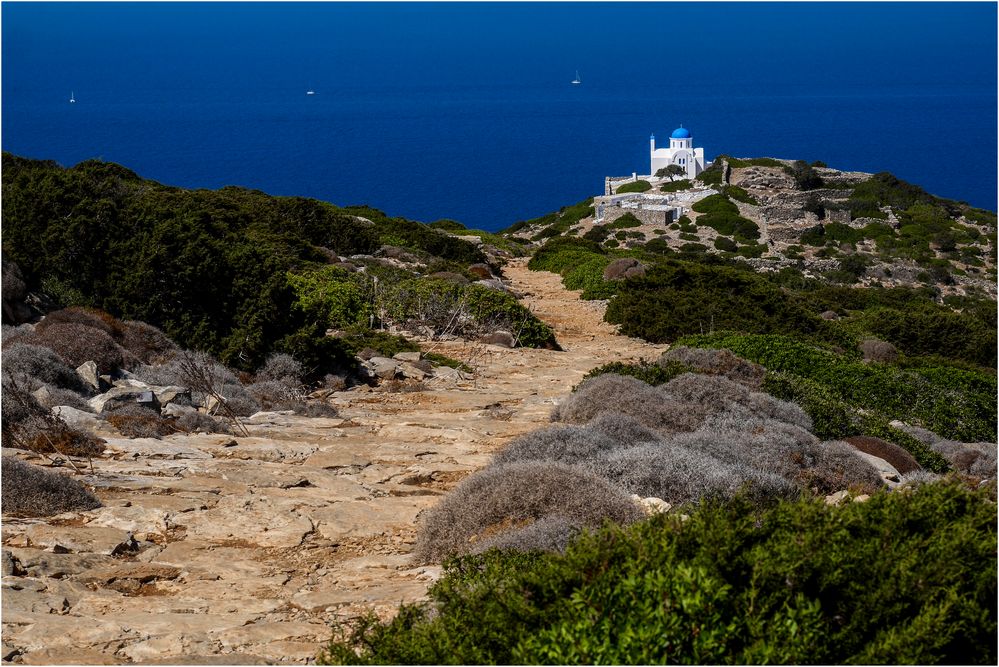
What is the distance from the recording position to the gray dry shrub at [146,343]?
13.1 metres

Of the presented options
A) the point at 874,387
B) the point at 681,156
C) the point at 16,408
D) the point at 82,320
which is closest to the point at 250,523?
the point at 16,408

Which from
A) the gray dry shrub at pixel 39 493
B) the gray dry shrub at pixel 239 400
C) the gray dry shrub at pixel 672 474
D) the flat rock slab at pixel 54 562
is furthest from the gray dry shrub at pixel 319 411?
the flat rock slab at pixel 54 562

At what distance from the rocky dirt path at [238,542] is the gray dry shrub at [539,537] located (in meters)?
0.56

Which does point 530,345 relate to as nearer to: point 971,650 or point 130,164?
point 971,650

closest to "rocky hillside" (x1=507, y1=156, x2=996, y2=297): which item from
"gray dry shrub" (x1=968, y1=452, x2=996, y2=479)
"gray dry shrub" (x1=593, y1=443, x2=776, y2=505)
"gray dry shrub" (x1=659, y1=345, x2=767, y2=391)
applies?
"gray dry shrub" (x1=659, y1=345, x2=767, y2=391)

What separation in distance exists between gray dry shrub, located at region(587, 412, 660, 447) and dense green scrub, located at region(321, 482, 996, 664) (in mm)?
4360

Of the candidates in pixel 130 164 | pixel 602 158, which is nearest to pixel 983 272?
pixel 602 158

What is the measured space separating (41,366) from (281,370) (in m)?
3.84

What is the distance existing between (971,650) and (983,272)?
57.7 metres

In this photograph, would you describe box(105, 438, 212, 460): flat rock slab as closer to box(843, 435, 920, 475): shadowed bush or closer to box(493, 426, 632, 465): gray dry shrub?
box(493, 426, 632, 465): gray dry shrub

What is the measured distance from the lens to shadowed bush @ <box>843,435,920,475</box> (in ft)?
36.9

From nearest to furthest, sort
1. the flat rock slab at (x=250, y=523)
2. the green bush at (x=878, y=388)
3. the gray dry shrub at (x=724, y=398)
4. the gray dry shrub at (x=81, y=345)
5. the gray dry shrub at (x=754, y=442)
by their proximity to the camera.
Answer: the flat rock slab at (x=250, y=523)
the gray dry shrub at (x=754, y=442)
the gray dry shrub at (x=724, y=398)
the gray dry shrub at (x=81, y=345)
the green bush at (x=878, y=388)

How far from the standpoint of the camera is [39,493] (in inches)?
283

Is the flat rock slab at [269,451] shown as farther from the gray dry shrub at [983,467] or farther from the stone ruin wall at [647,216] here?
the stone ruin wall at [647,216]
